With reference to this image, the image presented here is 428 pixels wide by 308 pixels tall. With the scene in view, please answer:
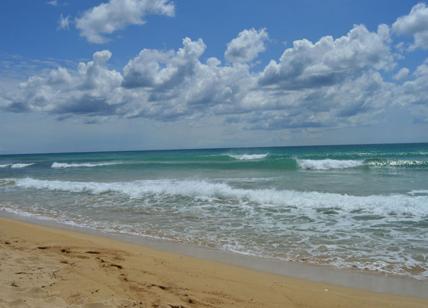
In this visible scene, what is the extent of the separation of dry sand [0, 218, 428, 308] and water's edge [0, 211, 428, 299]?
256 mm

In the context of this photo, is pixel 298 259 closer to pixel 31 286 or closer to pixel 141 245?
pixel 141 245

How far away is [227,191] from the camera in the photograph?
15.0 metres

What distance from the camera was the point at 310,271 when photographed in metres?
5.80

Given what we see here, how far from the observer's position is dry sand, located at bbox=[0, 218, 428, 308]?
4160 millimetres

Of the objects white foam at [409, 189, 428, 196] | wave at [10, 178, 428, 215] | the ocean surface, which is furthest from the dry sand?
white foam at [409, 189, 428, 196]

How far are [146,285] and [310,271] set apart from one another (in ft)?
8.82

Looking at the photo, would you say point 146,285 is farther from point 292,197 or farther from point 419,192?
point 419,192

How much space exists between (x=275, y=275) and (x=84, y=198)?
1121 centimetres

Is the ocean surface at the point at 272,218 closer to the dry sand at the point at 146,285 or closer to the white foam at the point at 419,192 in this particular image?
the white foam at the point at 419,192

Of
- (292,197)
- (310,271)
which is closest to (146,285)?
(310,271)

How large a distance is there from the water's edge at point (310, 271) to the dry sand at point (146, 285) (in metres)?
0.26

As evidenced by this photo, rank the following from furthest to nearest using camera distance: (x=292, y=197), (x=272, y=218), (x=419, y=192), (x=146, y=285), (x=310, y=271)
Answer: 1. (x=419, y=192)
2. (x=292, y=197)
3. (x=272, y=218)
4. (x=310, y=271)
5. (x=146, y=285)

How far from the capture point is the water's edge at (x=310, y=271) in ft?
16.7

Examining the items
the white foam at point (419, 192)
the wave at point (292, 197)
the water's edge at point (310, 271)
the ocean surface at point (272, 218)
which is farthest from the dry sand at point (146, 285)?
the white foam at point (419, 192)
